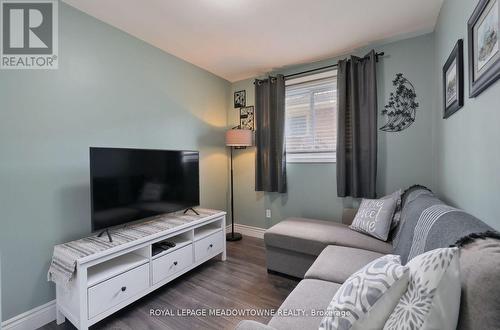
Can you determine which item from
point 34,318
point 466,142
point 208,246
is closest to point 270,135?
point 208,246

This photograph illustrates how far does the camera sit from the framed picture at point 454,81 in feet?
4.54

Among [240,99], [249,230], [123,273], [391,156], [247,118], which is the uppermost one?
[240,99]

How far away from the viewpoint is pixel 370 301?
73 cm

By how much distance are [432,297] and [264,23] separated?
231 cm

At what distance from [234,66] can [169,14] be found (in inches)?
48.1

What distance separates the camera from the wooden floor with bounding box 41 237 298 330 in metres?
1.63

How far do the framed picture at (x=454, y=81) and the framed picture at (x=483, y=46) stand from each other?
20 cm

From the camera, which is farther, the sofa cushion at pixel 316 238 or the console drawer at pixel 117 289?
the sofa cushion at pixel 316 238

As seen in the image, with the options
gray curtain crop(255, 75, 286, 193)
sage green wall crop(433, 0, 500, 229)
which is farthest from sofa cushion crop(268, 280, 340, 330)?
gray curtain crop(255, 75, 286, 193)

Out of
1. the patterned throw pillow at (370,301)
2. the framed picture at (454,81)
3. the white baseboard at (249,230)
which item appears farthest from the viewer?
the white baseboard at (249,230)

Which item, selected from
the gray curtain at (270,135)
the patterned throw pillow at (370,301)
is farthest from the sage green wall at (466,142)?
the gray curtain at (270,135)

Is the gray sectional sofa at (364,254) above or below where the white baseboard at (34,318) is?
above

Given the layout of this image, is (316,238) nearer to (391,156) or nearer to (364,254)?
(364,254)

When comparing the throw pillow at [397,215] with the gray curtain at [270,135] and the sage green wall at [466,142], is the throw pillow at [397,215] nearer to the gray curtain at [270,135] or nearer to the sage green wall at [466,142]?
the sage green wall at [466,142]
